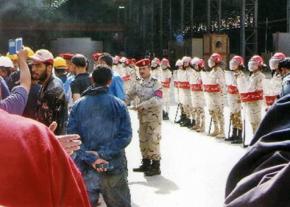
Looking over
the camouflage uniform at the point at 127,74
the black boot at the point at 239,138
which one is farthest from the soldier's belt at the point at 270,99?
the camouflage uniform at the point at 127,74

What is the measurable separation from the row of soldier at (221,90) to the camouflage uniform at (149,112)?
2.94 ft

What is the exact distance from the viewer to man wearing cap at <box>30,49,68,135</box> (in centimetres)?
457

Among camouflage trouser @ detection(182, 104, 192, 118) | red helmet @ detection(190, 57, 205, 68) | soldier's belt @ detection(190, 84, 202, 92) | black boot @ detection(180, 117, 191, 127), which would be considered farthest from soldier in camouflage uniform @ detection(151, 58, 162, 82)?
soldier's belt @ detection(190, 84, 202, 92)

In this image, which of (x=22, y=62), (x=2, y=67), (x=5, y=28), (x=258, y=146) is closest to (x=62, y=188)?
(x=258, y=146)

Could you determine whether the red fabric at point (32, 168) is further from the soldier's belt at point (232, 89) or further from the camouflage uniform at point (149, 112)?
the soldier's belt at point (232, 89)

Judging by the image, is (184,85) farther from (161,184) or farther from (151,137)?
(161,184)

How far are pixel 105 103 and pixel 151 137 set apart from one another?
11.4ft

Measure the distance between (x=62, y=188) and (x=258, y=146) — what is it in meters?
0.57

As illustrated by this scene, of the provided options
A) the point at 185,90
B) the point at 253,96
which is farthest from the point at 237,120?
the point at 185,90

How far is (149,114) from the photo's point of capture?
26.2 ft

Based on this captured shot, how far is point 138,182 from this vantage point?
772cm

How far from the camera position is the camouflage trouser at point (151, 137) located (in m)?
8.04

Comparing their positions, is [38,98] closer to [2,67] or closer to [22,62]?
[22,62]

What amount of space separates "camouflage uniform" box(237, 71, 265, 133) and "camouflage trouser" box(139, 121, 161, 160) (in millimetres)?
2627
